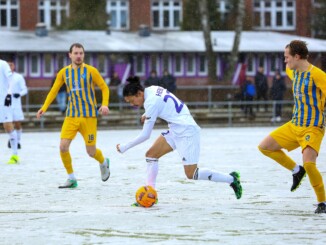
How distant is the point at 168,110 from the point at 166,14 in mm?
62873

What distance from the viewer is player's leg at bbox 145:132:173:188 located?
12.8 m

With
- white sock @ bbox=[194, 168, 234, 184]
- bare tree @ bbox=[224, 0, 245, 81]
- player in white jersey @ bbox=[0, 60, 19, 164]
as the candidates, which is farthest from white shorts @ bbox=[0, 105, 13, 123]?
bare tree @ bbox=[224, 0, 245, 81]

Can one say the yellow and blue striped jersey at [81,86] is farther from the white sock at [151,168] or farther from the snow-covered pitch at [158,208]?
the white sock at [151,168]

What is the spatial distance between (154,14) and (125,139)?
45.7 meters

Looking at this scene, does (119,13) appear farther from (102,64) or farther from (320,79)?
(320,79)

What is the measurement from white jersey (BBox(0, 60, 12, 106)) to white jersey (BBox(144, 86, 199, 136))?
747 centimetres

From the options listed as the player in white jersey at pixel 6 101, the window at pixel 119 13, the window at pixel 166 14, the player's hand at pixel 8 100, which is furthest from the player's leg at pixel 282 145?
the window at pixel 166 14

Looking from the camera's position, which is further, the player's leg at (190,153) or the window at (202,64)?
the window at (202,64)

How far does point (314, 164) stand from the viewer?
39.1ft

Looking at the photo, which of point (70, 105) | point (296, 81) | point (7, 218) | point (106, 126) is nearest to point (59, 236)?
point (7, 218)

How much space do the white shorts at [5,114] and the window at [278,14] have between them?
57.5 meters

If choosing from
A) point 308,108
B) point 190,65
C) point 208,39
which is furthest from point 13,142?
point 190,65

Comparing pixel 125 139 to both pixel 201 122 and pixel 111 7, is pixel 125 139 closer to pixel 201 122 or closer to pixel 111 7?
pixel 201 122

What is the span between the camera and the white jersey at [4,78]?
772 inches
